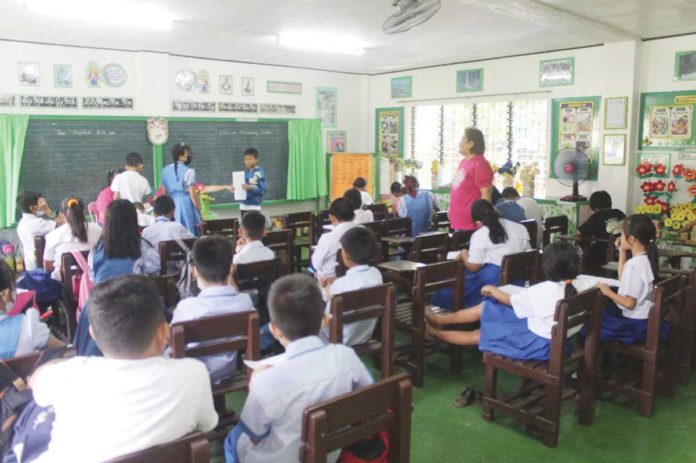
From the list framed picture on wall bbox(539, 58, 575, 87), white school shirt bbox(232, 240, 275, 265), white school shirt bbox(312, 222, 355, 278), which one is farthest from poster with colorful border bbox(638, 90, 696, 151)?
white school shirt bbox(232, 240, 275, 265)

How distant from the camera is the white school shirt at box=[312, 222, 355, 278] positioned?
393 centimetres

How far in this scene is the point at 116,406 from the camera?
1359 millimetres

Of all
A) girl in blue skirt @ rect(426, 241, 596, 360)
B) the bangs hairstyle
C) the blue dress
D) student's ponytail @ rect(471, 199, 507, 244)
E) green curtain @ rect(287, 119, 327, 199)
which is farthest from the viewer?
green curtain @ rect(287, 119, 327, 199)

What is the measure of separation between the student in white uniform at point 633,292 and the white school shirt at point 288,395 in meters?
1.88

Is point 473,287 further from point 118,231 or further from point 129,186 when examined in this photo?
point 129,186

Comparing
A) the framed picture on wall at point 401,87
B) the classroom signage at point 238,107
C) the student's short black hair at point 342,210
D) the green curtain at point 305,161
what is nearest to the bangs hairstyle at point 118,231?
the student's short black hair at point 342,210

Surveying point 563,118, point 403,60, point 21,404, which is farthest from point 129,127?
point 21,404

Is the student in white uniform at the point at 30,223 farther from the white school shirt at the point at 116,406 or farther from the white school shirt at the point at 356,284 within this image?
the white school shirt at the point at 116,406

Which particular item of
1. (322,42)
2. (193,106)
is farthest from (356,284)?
(193,106)

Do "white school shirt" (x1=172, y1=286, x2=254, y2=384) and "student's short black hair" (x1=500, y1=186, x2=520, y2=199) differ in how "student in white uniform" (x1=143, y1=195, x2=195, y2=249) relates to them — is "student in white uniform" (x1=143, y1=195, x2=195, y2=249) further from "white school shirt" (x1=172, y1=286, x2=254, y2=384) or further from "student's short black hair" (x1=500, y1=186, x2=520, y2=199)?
"student's short black hair" (x1=500, y1=186, x2=520, y2=199)

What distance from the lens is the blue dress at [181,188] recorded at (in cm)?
588

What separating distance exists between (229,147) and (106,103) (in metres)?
1.78

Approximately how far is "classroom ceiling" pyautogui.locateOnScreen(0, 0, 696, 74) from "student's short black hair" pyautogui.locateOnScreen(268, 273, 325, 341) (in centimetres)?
357

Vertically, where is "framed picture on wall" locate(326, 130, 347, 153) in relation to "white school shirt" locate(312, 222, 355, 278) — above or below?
above
